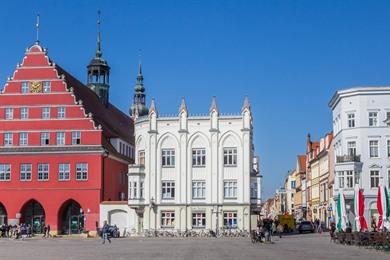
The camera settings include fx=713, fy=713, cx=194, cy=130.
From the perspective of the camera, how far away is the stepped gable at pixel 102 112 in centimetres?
7706

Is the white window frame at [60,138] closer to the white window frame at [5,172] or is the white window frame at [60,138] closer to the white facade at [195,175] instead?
the white window frame at [5,172]

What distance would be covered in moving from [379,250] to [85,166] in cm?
4106

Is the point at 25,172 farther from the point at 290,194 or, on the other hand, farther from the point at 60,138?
the point at 290,194

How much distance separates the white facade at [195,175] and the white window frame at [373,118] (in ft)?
38.9

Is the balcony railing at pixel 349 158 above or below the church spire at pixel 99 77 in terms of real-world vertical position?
below

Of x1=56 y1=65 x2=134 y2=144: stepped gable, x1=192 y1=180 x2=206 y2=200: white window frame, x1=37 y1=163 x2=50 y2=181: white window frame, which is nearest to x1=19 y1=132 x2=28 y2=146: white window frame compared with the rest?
x1=37 y1=163 x2=50 y2=181: white window frame

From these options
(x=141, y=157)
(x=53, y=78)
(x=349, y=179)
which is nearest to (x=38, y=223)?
(x=141, y=157)

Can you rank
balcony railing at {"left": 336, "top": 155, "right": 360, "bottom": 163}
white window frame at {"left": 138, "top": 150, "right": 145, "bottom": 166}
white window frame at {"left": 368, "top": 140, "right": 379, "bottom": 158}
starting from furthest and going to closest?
white window frame at {"left": 138, "top": 150, "right": 145, "bottom": 166} → white window frame at {"left": 368, "top": 140, "right": 379, "bottom": 158} → balcony railing at {"left": 336, "top": 155, "right": 360, "bottom": 163}

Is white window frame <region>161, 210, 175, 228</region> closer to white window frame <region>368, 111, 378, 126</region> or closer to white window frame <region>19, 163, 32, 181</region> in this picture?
white window frame <region>19, 163, 32, 181</region>

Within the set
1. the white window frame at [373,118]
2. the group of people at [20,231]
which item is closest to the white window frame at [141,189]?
the group of people at [20,231]

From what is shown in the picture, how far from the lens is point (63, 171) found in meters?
72.6

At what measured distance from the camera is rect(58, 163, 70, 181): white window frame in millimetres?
72562

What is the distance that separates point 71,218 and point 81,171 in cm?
534

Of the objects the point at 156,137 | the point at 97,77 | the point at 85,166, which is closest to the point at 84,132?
the point at 85,166
